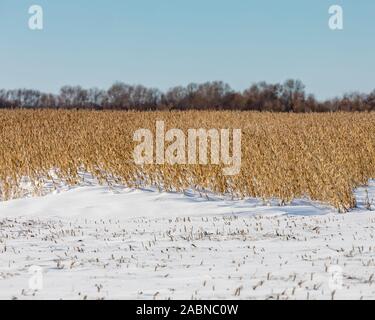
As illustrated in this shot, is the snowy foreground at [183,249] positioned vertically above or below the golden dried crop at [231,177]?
below

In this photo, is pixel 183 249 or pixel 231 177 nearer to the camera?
pixel 183 249

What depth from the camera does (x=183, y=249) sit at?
670 centimetres

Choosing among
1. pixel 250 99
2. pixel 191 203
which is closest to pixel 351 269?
pixel 191 203

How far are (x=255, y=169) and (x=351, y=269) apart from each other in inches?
228

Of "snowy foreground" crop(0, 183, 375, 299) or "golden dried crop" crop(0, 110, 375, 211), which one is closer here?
"snowy foreground" crop(0, 183, 375, 299)

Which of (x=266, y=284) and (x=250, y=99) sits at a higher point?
(x=250, y=99)

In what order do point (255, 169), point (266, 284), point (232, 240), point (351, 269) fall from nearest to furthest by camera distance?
point (266, 284) < point (351, 269) < point (232, 240) < point (255, 169)

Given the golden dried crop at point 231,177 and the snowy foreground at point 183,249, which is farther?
the golden dried crop at point 231,177

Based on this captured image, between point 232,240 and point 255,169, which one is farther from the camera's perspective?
point 255,169

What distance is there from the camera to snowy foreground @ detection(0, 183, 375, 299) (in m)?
4.98

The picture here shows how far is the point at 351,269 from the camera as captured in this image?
550 cm

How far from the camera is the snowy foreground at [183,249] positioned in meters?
4.98

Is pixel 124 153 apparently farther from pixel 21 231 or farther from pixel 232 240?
pixel 232 240

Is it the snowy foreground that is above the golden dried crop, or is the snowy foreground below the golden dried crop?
below
